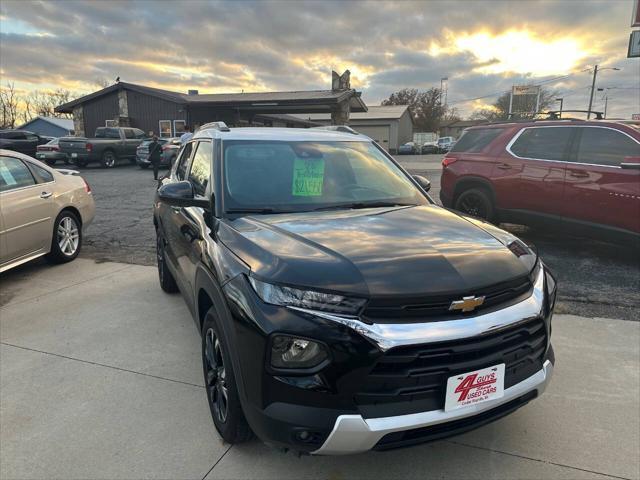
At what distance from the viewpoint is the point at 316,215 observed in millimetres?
2799

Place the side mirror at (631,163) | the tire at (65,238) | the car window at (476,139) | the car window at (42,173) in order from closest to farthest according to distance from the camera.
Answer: the side mirror at (631,163) < the car window at (42,173) < the tire at (65,238) < the car window at (476,139)

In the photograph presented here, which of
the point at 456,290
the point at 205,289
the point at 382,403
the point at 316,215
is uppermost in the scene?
the point at 316,215

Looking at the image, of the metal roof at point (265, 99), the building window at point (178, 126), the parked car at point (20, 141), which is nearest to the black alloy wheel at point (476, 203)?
the metal roof at point (265, 99)

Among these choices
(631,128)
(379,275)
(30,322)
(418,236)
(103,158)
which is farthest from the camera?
(103,158)

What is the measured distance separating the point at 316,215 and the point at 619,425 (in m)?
2.23

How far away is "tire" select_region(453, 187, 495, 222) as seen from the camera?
699cm

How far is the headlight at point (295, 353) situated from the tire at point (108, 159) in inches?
887

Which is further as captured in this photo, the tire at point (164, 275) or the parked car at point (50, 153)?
the parked car at point (50, 153)

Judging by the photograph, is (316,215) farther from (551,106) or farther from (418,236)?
(551,106)

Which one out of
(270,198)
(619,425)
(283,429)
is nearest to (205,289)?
(270,198)

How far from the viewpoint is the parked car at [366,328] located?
1832mm

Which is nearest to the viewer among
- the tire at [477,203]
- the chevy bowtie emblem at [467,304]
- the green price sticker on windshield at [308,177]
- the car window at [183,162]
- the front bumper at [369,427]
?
the front bumper at [369,427]

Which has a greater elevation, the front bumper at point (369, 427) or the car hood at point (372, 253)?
the car hood at point (372, 253)

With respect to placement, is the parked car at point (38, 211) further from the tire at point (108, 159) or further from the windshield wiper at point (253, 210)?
the tire at point (108, 159)
